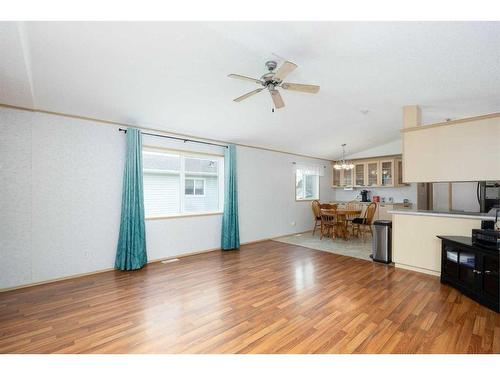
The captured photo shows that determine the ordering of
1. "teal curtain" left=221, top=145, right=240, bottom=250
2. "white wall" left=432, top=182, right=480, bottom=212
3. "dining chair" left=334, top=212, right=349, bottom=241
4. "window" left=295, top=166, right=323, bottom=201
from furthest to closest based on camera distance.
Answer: "window" left=295, top=166, right=323, bottom=201 < "dining chair" left=334, top=212, right=349, bottom=241 < "white wall" left=432, top=182, right=480, bottom=212 < "teal curtain" left=221, top=145, right=240, bottom=250

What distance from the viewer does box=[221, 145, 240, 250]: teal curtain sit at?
16.0 ft

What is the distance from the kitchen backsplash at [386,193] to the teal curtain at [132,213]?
21.0 ft

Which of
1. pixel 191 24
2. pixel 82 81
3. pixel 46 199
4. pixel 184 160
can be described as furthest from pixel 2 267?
pixel 191 24

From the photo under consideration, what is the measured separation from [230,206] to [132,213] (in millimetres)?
1894

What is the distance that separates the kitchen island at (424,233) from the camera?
10.5ft

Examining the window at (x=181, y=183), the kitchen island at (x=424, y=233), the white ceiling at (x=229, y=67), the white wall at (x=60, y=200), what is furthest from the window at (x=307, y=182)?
the white wall at (x=60, y=200)

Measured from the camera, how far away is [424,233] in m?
3.47

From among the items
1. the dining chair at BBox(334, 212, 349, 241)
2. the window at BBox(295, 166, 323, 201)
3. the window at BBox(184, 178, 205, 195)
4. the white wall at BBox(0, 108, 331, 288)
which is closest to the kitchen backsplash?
the window at BBox(295, 166, 323, 201)

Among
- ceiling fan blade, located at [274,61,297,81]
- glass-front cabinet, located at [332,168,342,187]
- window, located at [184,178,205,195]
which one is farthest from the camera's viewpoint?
glass-front cabinet, located at [332,168,342,187]

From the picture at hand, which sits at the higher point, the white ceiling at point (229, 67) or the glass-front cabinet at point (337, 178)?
the white ceiling at point (229, 67)

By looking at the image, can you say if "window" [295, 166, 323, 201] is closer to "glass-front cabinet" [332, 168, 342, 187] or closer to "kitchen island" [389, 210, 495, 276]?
"glass-front cabinet" [332, 168, 342, 187]

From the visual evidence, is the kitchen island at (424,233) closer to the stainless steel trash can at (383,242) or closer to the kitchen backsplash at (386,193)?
the stainless steel trash can at (383,242)

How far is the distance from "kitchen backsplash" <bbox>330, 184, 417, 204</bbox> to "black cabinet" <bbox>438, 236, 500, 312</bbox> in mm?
4061
